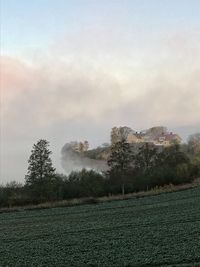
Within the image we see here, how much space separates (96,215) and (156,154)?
48.8 metres

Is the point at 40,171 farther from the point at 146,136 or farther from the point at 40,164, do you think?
the point at 146,136

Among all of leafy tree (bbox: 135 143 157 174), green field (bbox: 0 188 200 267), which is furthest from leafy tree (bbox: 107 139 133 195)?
green field (bbox: 0 188 200 267)

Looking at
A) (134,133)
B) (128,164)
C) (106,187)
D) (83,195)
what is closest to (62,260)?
(83,195)

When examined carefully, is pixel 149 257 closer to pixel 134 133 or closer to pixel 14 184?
pixel 14 184

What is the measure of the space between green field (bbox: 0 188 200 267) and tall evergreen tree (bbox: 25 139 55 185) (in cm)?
2107

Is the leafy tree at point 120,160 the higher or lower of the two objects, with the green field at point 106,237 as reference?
higher

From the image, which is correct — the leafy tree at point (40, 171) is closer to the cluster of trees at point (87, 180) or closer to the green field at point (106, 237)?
the cluster of trees at point (87, 180)

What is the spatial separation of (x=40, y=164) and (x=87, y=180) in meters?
6.60

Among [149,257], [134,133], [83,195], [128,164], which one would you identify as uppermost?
[134,133]

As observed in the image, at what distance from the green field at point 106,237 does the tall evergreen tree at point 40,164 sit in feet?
69.1

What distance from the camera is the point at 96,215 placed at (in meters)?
30.6

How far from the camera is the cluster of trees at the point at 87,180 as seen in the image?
47406mm

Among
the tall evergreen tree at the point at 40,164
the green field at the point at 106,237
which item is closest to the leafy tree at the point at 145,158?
the tall evergreen tree at the point at 40,164

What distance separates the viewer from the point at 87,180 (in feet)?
178
